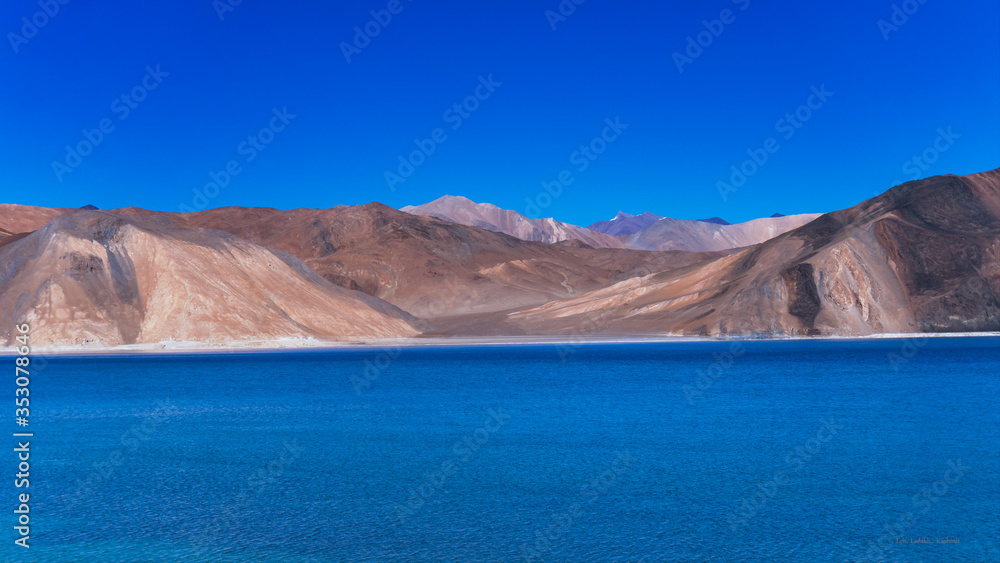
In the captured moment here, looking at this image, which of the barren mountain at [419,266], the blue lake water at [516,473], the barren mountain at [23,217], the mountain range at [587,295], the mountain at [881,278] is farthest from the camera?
the barren mountain at [23,217]

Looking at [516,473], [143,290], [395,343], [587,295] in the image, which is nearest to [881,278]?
[587,295]

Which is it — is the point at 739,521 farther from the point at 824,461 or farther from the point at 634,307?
the point at 634,307

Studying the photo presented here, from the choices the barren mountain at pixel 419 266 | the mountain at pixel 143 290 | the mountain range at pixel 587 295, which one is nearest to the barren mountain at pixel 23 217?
the barren mountain at pixel 419 266

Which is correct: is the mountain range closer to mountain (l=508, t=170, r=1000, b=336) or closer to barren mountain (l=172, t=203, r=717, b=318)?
mountain (l=508, t=170, r=1000, b=336)

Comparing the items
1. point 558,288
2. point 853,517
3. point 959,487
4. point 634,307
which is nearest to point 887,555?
point 853,517

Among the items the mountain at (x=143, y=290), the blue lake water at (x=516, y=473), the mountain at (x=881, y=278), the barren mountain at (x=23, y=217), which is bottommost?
the blue lake water at (x=516, y=473)

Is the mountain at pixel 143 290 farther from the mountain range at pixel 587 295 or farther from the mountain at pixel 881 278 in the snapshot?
the mountain at pixel 881 278

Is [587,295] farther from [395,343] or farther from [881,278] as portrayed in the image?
[881,278]

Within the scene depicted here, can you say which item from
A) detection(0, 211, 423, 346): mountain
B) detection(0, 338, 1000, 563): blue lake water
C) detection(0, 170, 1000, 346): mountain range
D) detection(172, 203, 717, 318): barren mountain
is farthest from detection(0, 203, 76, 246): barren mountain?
detection(0, 338, 1000, 563): blue lake water
